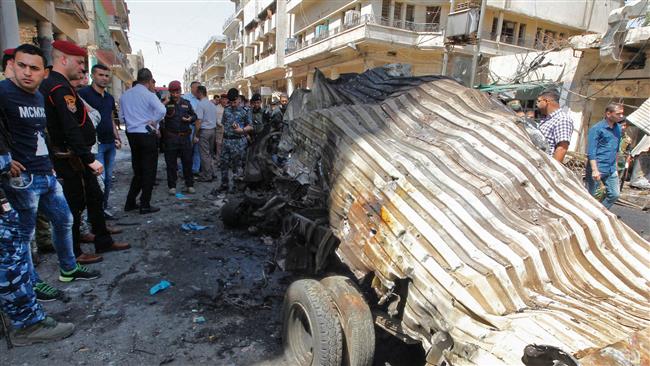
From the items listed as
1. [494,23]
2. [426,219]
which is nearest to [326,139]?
[426,219]

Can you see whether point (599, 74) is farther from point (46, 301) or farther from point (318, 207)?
point (46, 301)

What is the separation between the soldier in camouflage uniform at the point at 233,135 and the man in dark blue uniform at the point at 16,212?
412cm

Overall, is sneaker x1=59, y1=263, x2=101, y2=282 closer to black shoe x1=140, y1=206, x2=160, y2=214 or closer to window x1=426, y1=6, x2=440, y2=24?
black shoe x1=140, y1=206, x2=160, y2=214

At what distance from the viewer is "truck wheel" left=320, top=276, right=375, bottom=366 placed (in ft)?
6.47

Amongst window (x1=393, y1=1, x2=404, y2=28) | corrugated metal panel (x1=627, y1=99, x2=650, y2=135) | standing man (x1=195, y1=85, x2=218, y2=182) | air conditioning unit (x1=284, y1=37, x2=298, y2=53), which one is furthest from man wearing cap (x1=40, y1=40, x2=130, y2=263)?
air conditioning unit (x1=284, y1=37, x2=298, y2=53)

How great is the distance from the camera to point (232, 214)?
4891mm

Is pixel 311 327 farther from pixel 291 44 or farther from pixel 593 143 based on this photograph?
pixel 291 44

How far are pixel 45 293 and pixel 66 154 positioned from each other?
127 cm

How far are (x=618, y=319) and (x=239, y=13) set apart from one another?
160 ft

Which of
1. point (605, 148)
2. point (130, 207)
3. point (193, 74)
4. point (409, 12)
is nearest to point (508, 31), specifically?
point (409, 12)

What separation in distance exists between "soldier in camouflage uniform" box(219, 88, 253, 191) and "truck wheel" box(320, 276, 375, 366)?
5.21m

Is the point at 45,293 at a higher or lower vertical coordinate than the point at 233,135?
lower

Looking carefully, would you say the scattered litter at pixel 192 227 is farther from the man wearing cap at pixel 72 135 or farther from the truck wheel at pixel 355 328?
the truck wheel at pixel 355 328

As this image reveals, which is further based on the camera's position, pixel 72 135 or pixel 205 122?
pixel 205 122
